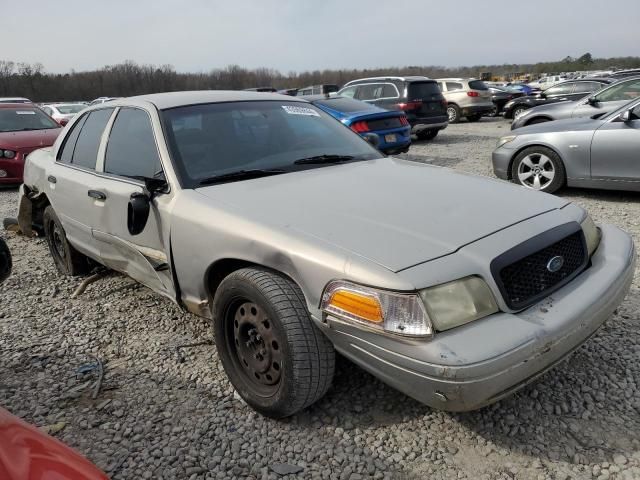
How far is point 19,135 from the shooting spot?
9023 millimetres

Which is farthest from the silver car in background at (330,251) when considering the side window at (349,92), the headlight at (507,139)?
the side window at (349,92)

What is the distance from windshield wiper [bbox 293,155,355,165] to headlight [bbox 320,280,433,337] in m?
1.33

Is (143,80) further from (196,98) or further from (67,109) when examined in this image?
(196,98)

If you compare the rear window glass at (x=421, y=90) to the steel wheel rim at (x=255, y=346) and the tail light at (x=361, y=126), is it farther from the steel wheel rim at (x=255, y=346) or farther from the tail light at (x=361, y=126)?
the steel wheel rim at (x=255, y=346)

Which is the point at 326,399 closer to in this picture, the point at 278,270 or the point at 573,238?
the point at 278,270

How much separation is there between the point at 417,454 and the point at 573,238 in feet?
4.20

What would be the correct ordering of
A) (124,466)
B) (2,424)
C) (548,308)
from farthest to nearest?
(124,466), (548,308), (2,424)

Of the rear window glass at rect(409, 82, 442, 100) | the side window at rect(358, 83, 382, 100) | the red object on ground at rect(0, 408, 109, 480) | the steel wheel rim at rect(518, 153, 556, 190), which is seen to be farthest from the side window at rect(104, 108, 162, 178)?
the side window at rect(358, 83, 382, 100)

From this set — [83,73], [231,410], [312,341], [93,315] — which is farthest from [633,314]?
[83,73]

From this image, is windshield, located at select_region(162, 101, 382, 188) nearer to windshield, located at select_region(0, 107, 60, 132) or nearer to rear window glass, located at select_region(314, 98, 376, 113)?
rear window glass, located at select_region(314, 98, 376, 113)

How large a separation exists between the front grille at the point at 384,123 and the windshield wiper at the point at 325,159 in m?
5.98

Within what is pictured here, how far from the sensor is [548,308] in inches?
80.0

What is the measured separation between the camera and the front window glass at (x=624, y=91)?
9234mm

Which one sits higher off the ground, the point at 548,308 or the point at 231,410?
the point at 548,308
